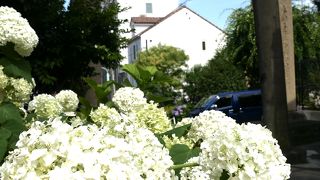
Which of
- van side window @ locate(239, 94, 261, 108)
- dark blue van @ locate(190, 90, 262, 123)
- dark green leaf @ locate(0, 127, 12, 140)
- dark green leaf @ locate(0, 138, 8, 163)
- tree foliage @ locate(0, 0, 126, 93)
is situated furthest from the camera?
van side window @ locate(239, 94, 261, 108)

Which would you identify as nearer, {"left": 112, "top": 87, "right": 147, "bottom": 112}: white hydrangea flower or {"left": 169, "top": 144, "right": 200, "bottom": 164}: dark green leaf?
{"left": 169, "top": 144, "right": 200, "bottom": 164}: dark green leaf

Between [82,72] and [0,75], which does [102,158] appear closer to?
[0,75]

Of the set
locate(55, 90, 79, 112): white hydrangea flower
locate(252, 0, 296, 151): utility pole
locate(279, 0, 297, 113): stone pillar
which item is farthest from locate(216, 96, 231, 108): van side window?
locate(55, 90, 79, 112): white hydrangea flower

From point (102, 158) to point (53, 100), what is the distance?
199 centimetres

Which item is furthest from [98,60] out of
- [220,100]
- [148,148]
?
[220,100]

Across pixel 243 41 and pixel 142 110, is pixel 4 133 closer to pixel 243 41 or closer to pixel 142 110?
pixel 142 110

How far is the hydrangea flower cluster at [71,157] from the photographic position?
1.25 m

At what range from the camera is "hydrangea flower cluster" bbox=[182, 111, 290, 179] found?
5.13 ft

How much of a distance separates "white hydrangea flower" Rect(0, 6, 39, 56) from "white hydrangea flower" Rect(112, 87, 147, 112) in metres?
0.51

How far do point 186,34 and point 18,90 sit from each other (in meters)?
59.5

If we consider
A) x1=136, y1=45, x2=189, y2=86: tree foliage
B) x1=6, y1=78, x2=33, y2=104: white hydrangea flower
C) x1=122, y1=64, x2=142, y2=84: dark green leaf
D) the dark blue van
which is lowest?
the dark blue van

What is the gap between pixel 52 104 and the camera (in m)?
3.19

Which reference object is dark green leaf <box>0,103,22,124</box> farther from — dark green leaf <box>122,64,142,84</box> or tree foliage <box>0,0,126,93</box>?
tree foliage <box>0,0,126,93</box>

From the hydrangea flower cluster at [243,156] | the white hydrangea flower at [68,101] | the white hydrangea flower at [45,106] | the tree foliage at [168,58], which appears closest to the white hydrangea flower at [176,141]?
the hydrangea flower cluster at [243,156]
